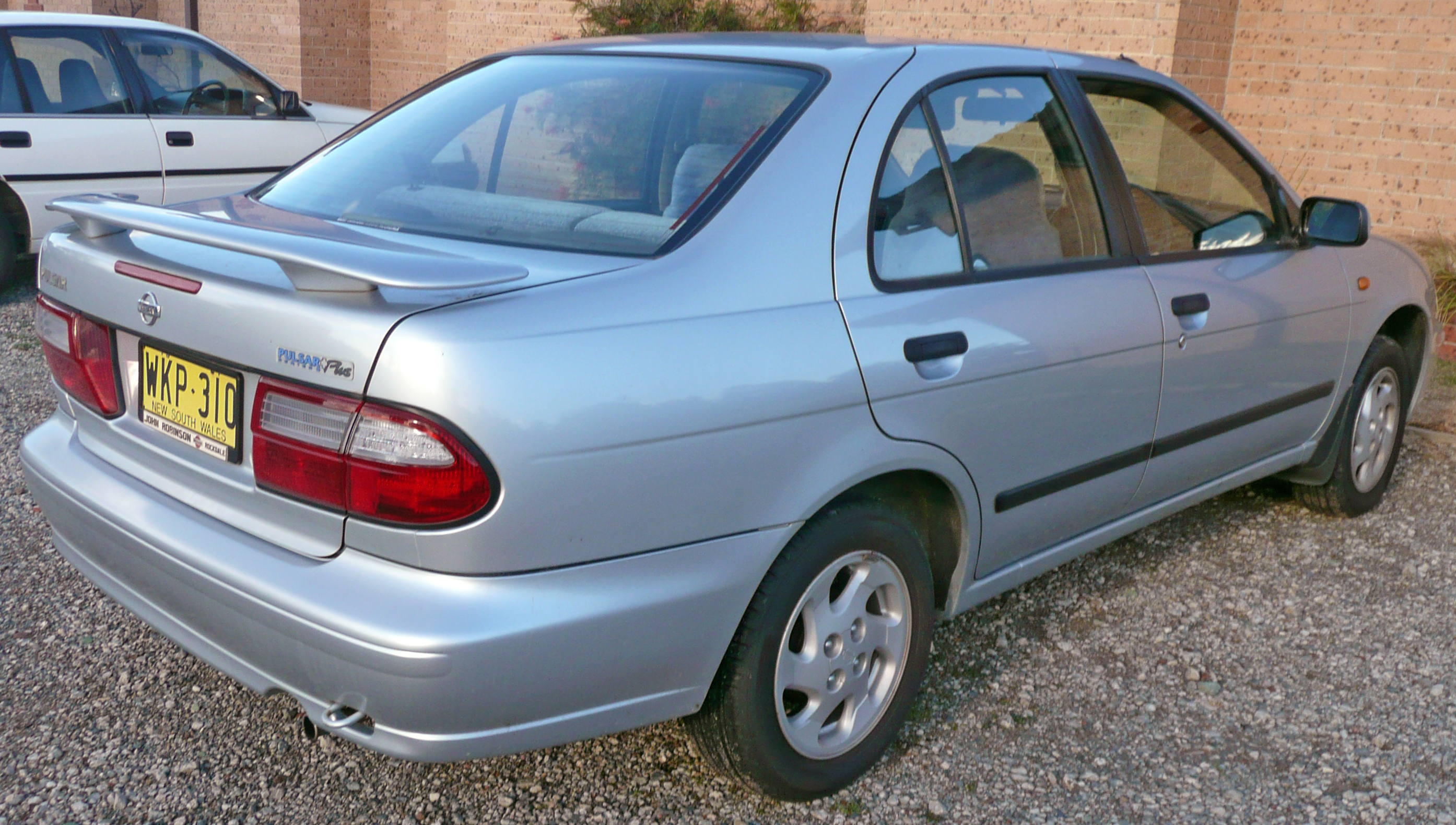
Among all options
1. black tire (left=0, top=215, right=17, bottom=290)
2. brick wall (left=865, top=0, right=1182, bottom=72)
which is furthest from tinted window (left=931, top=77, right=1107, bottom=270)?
black tire (left=0, top=215, right=17, bottom=290)

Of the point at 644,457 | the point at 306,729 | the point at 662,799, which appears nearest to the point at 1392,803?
the point at 662,799

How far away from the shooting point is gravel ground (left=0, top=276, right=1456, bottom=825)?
2676 millimetres

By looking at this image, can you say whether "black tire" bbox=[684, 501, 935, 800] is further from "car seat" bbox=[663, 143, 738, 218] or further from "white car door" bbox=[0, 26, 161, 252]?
"white car door" bbox=[0, 26, 161, 252]

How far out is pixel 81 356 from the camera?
2.59 meters

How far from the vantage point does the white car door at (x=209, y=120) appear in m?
7.45

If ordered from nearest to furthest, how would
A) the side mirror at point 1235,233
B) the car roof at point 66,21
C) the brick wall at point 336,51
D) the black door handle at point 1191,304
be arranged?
the black door handle at point 1191,304 < the side mirror at point 1235,233 < the car roof at point 66,21 < the brick wall at point 336,51

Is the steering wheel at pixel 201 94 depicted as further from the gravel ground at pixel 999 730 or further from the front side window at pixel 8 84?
the gravel ground at pixel 999 730

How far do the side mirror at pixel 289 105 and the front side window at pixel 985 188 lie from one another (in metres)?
6.16

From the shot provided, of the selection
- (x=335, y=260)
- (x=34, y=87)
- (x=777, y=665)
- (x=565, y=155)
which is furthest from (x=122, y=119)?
(x=777, y=665)

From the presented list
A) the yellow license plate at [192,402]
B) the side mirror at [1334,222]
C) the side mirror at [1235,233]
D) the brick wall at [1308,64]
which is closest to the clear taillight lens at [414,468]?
the yellow license plate at [192,402]

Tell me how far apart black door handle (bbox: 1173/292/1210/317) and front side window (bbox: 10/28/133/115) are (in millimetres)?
6388

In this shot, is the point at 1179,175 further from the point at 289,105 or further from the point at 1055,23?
→ the point at 289,105

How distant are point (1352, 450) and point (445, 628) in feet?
11.9

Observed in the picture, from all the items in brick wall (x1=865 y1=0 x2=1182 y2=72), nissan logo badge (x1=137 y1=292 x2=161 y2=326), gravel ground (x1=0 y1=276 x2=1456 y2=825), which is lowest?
gravel ground (x1=0 y1=276 x2=1456 y2=825)
